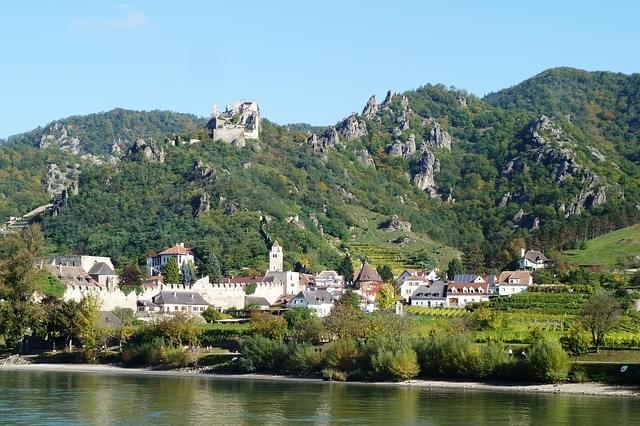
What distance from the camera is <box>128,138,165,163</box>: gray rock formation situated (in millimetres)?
152625

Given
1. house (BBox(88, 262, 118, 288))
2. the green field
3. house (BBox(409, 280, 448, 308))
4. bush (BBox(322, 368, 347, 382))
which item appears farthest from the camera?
the green field

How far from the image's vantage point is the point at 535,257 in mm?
119000

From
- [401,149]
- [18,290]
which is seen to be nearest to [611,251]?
[18,290]

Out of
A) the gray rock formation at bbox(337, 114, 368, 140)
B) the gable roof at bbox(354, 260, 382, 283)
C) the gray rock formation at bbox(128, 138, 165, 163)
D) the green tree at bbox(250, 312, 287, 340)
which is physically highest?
the gray rock formation at bbox(337, 114, 368, 140)

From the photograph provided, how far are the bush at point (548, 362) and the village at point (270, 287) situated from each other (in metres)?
27.3

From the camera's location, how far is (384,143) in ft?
643

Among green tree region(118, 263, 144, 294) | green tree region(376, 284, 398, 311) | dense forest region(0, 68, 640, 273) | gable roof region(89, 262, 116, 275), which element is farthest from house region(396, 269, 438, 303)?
gable roof region(89, 262, 116, 275)

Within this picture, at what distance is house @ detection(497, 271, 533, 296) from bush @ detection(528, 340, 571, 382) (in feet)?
130

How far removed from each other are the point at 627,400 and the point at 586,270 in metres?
52.4

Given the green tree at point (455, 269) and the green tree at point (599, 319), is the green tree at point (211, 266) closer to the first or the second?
the green tree at point (455, 269)

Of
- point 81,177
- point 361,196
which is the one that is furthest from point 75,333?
point 361,196

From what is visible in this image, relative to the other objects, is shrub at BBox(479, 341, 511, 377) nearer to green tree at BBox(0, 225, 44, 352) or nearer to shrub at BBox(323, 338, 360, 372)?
shrub at BBox(323, 338, 360, 372)

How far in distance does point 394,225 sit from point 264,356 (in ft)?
271

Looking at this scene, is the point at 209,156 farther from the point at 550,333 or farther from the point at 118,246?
the point at 550,333
